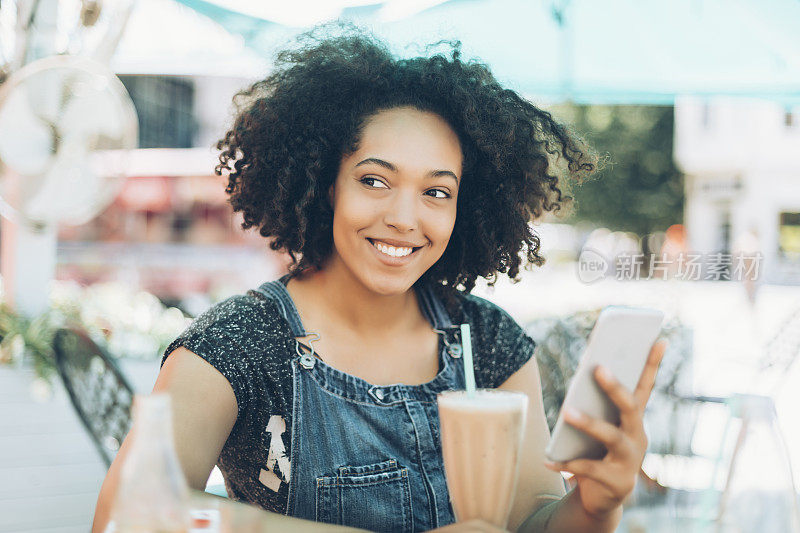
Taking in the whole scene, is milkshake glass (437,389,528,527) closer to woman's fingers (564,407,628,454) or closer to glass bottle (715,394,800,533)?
woman's fingers (564,407,628,454)

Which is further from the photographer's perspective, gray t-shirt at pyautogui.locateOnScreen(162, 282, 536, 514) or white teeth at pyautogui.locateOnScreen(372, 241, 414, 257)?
white teeth at pyautogui.locateOnScreen(372, 241, 414, 257)

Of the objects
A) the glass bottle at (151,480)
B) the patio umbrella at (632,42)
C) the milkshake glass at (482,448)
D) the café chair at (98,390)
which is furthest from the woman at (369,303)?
the patio umbrella at (632,42)

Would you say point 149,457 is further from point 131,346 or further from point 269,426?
point 131,346

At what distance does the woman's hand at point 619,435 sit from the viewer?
0.96m

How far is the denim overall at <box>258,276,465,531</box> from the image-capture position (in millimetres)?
1371

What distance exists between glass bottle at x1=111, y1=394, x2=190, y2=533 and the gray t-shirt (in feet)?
2.10

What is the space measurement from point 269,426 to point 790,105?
276 cm

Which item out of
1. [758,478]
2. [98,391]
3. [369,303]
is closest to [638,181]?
[98,391]

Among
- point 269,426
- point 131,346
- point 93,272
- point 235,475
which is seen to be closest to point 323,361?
point 269,426

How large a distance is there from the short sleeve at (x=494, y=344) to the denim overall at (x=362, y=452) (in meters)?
0.23

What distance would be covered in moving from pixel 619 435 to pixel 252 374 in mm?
702

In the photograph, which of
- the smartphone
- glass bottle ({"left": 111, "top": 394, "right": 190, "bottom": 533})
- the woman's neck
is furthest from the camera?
the woman's neck

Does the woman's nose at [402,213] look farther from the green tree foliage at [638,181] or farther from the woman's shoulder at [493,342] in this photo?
the green tree foliage at [638,181]

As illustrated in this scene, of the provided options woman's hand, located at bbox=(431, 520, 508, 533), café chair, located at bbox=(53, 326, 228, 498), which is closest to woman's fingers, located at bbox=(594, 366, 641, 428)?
woman's hand, located at bbox=(431, 520, 508, 533)
